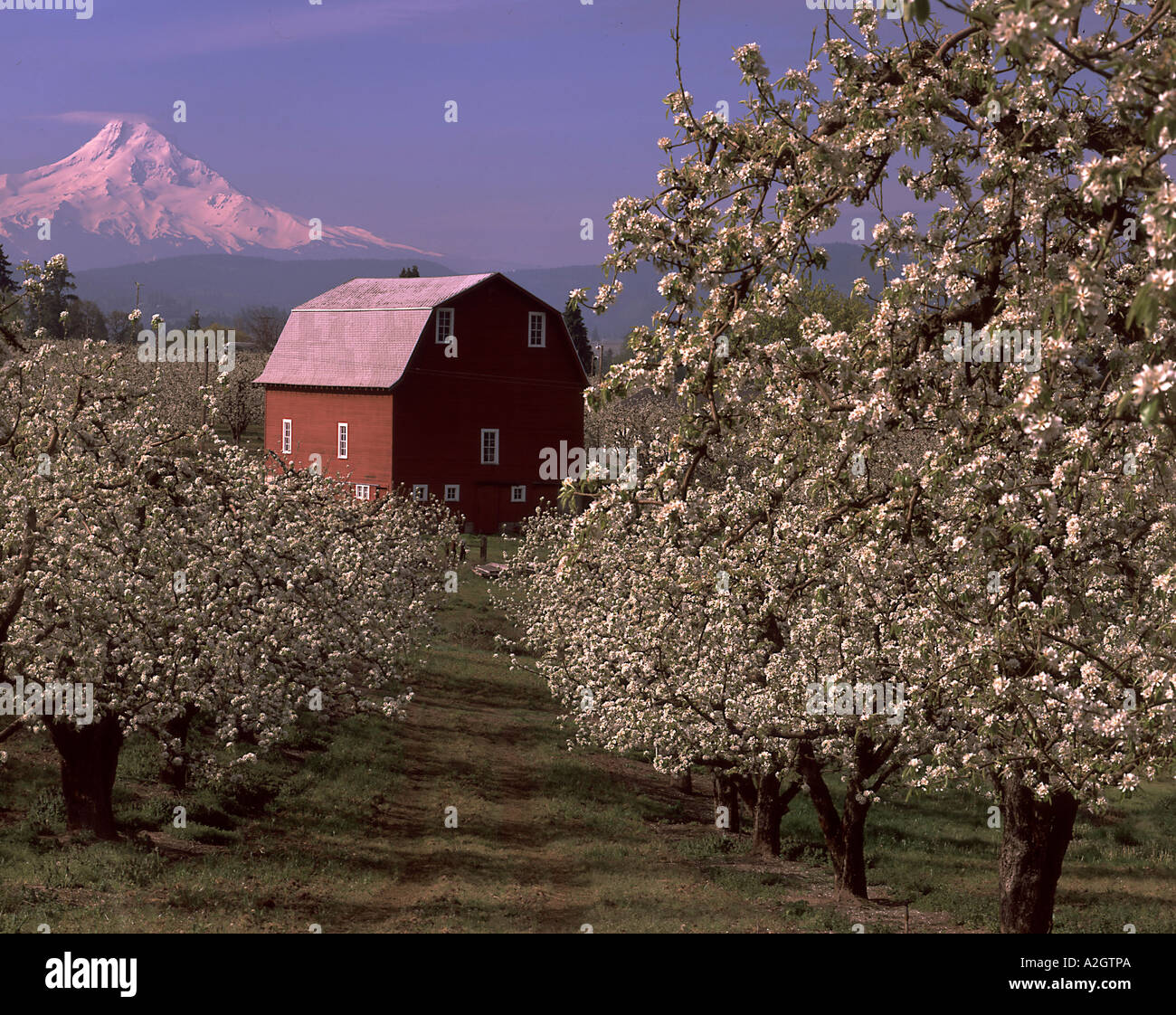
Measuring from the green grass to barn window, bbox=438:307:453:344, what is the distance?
3137 cm

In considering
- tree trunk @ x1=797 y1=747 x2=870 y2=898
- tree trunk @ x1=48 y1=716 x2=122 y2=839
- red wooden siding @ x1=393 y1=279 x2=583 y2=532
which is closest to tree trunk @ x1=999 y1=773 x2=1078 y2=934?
tree trunk @ x1=797 y1=747 x2=870 y2=898

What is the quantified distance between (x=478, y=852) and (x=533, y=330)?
47182 mm

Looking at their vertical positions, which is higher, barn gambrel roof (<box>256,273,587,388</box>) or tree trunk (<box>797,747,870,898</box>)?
barn gambrel roof (<box>256,273,587,388</box>)

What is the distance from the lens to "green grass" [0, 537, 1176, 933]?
18.4m

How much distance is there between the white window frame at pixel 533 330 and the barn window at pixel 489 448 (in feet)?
20.2

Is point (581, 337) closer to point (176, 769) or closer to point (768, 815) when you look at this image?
point (768, 815)

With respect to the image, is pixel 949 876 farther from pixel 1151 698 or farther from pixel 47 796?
pixel 47 796

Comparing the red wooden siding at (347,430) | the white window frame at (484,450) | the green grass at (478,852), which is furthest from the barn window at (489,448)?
the green grass at (478,852)

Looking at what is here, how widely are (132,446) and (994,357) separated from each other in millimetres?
14469

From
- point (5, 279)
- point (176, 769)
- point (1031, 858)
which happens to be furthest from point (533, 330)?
point (5, 279)

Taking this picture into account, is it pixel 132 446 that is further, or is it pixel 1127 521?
pixel 132 446

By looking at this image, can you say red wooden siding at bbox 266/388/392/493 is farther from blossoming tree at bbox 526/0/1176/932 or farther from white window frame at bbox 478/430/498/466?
blossoming tree at bbox 526/0/1176/932
